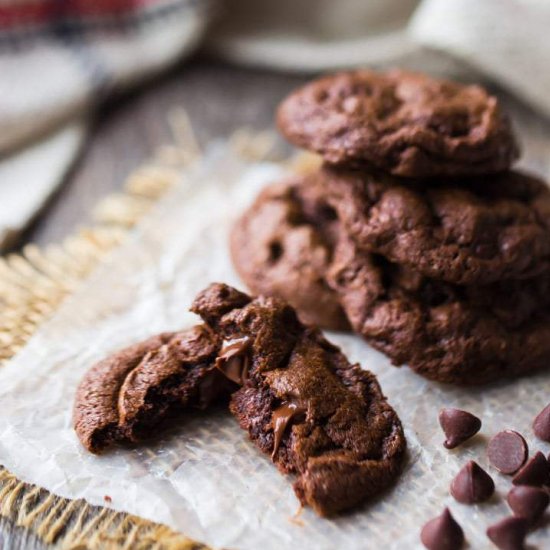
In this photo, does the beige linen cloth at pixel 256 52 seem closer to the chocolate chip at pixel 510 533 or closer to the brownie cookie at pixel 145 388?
the brownie cookie at pixel 145 388

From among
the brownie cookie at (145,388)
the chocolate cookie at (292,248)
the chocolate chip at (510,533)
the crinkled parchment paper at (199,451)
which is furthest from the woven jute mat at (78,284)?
the chocolate chip at (510,533)

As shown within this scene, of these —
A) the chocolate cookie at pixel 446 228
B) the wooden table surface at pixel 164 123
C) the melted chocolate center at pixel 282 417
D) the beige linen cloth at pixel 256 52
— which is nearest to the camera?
the melted chocolate center at pixel 282 417

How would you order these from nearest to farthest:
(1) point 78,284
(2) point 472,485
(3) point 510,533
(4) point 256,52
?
(3) point 510,533
(2) point 472,485
(1) point 78,284
(4) point 256,52

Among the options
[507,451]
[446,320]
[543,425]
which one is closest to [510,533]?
[507,451]

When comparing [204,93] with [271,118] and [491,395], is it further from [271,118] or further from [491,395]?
[491,395]

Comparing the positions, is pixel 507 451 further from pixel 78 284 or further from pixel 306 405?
pixel 78 284

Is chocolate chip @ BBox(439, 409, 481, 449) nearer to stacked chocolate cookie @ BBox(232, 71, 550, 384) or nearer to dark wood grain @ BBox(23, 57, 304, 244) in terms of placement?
stacked chocolate cookie @ BBox(232, 71, 550, 384)

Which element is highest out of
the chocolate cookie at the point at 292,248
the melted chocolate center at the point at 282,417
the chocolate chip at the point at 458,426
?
the melted chocolate center at the point at 282,417
